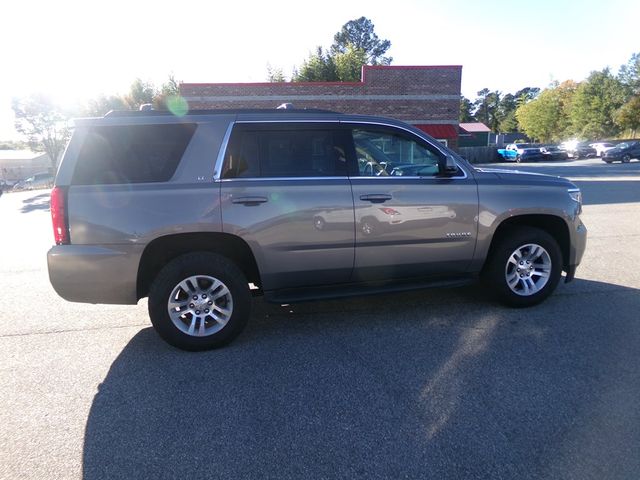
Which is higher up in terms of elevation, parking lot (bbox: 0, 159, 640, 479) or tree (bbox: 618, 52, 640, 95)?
tree (bbox: 618, 52, 640, 95)

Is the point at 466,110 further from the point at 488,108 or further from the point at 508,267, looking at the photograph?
the point at 508,267

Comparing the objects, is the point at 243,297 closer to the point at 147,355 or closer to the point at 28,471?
the point at 147,355

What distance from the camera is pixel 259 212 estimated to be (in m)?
3.81

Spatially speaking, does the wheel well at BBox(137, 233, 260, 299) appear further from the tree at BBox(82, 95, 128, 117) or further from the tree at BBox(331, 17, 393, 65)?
the tree at BBox(331, 17, 393, 65)

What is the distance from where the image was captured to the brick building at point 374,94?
22.5 metres

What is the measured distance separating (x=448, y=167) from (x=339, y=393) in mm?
2342

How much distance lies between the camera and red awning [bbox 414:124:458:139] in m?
23.3

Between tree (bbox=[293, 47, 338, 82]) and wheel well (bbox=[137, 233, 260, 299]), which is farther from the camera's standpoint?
tree (bbox=[293, 47, 338, 82])

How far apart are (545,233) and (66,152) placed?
4.63m

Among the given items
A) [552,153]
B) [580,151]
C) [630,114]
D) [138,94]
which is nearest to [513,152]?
[552,153]

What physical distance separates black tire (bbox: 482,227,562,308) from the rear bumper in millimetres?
3433

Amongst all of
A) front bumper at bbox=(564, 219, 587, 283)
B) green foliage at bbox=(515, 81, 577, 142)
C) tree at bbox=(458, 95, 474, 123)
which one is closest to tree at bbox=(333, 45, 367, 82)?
front bumper at bbox=(564, 219, 587, 283)

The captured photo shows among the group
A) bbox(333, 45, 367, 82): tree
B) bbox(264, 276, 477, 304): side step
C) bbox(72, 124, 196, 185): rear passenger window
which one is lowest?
bbox(264, 276, 477, 304): side step

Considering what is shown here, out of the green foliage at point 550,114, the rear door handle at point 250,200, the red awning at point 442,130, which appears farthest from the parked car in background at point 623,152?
the rear door handle at point 250,200
